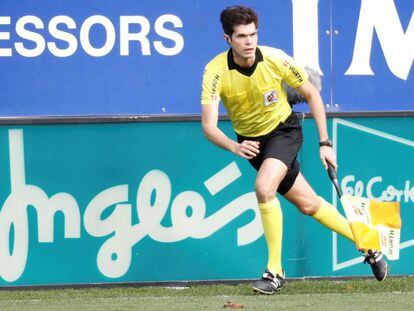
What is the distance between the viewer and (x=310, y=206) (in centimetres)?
791

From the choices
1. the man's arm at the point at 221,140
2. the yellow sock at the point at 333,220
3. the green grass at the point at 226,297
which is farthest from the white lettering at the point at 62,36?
the yellow sock at the point at 333,220

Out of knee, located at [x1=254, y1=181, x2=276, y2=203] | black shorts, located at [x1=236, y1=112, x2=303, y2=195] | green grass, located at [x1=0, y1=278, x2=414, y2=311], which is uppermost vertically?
black shorts, located at [x1=236, y1=112, x2=303, y2=195]

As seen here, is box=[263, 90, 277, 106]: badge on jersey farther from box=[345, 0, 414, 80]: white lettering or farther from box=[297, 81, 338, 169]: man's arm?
box=[345, 0, 414, 80]: white lettering

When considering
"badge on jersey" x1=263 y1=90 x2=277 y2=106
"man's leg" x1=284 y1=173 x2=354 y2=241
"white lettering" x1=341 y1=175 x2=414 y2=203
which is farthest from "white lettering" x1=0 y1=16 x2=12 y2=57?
"white lettering" x1=341 y1=175 x2=414 y2=203

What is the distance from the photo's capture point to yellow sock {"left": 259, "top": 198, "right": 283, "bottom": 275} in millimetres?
7699

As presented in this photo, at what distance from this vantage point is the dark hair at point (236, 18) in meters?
7.53

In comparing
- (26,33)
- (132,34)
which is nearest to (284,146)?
(132,34)

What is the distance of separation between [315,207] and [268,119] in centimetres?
67

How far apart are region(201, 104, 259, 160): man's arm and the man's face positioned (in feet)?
1.27

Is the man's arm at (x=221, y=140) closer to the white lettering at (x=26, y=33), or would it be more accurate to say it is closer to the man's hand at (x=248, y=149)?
the man's hand at (x=248, y=149)

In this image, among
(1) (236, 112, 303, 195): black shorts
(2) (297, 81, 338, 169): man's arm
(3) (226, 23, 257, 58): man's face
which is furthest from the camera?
(1) (236, 112, 303, 195): black shorts

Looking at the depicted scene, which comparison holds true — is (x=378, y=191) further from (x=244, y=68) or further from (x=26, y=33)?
(x=26, y=33)

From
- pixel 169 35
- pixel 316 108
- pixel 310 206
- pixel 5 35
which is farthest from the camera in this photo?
pixel 169 35

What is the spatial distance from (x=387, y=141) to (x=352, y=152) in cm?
27
